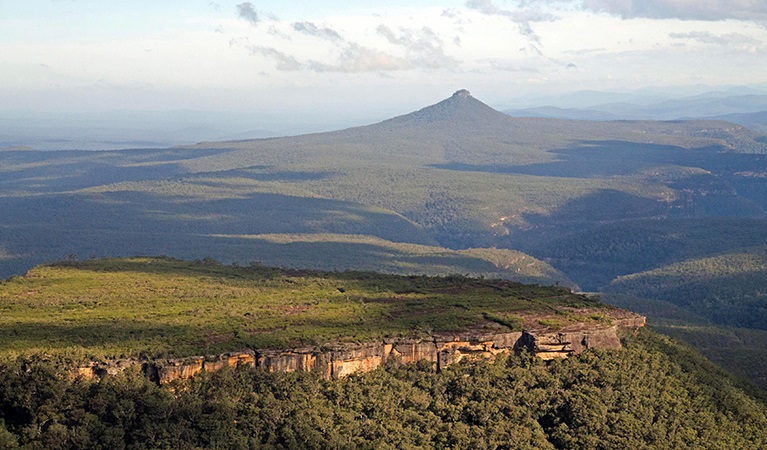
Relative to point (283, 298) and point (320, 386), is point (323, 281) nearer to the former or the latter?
point (283, 298)

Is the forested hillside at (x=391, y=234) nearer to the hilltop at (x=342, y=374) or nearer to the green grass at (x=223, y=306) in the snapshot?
the green grass at (x=223, y=306)

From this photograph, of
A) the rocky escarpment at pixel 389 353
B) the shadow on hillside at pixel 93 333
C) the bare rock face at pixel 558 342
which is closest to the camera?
the rocky escarpment at pixel 389 353

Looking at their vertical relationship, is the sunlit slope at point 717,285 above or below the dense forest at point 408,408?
below

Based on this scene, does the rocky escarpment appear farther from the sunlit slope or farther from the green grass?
the sunlit slope

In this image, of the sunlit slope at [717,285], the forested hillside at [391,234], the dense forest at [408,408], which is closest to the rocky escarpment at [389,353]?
the dense forest at [408,408]

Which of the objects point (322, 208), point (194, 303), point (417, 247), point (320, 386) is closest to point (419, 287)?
point (194, 303)

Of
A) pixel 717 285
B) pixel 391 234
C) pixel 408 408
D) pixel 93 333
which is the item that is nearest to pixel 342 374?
pixel 408 408

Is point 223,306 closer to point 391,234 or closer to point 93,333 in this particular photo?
point 93,333
